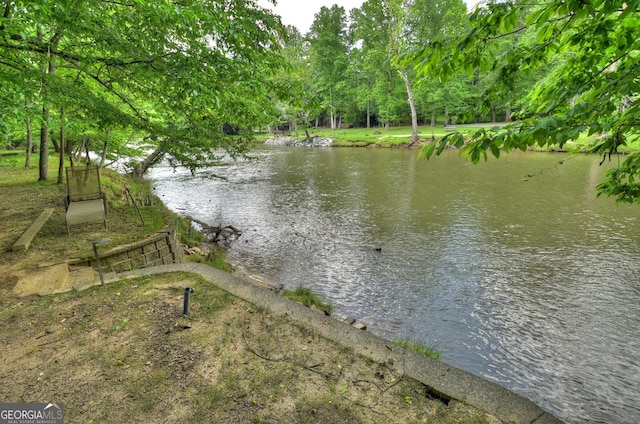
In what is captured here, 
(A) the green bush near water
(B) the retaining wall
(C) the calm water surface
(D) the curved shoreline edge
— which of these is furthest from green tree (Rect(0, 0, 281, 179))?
(C) the calm water surface

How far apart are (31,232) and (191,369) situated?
17.0 ft

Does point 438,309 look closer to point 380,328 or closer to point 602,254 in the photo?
point 380,328

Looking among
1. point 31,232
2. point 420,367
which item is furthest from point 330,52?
point 420,367

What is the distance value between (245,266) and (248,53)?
187 inches

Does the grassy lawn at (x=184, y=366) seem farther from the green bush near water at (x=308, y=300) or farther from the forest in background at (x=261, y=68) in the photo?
the forest in background at (x=261, y=68)

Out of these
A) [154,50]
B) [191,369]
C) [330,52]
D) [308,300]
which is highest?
[330,52]

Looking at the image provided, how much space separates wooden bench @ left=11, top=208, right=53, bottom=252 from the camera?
16.6 ft

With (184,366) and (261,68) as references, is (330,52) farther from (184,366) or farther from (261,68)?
(184,366)

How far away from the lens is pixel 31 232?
571 centimetres

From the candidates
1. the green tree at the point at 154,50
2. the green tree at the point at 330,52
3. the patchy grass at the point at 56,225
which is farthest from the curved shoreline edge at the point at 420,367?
the green tree at the point at 330,52

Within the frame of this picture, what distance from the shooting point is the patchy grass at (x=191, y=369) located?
88.0 inches

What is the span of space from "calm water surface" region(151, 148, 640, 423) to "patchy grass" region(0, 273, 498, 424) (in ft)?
7.72

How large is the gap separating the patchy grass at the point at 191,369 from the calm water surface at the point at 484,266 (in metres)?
2.35

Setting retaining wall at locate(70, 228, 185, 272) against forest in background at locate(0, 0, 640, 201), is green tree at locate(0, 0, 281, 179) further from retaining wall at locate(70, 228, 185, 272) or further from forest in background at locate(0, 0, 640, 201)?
retaining wall at locate(70, 228, 185, 272)
